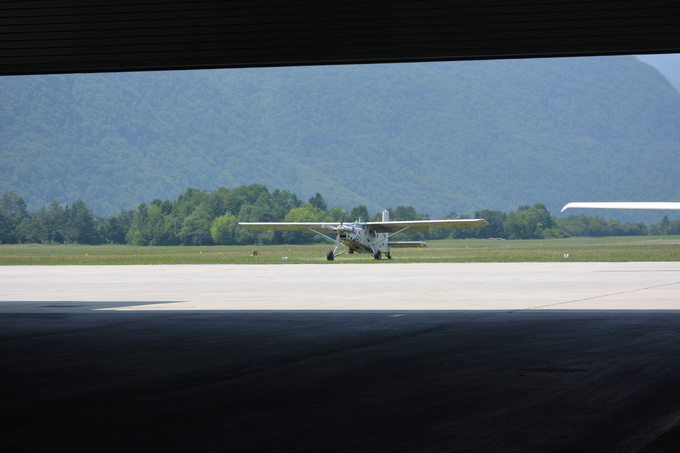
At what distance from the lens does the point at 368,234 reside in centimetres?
4169

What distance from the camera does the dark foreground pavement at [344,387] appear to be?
14.3ft

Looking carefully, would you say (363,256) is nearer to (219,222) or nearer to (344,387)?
(344,387)

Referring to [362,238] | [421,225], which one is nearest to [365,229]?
[362,238]

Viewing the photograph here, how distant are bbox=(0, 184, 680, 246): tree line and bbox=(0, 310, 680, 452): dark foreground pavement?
455 ft

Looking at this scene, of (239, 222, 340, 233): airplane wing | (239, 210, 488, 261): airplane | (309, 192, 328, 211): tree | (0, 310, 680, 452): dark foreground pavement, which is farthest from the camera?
(309, 192, 328, 211): tree

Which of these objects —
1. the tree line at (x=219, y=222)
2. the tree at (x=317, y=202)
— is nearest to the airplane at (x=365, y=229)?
the tree line at (x=219, y=222)

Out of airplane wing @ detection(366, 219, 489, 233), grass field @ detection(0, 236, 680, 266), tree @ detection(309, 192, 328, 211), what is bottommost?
grass field @ detection(0, 236, 680, 266)

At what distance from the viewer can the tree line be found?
158750 millimetres

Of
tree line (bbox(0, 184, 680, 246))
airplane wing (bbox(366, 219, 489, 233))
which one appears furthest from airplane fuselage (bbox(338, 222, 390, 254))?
tree line (bbox(0, 184, 680, 246))

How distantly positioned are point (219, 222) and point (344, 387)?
496 ft

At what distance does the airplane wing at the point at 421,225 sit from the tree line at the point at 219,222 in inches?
4124

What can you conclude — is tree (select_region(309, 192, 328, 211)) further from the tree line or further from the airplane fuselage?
the airplane fuselage

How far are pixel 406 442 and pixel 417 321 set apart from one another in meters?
6.65

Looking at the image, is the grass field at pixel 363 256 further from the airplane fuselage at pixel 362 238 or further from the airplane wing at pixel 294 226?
the airplane wing at pixel 294 226
